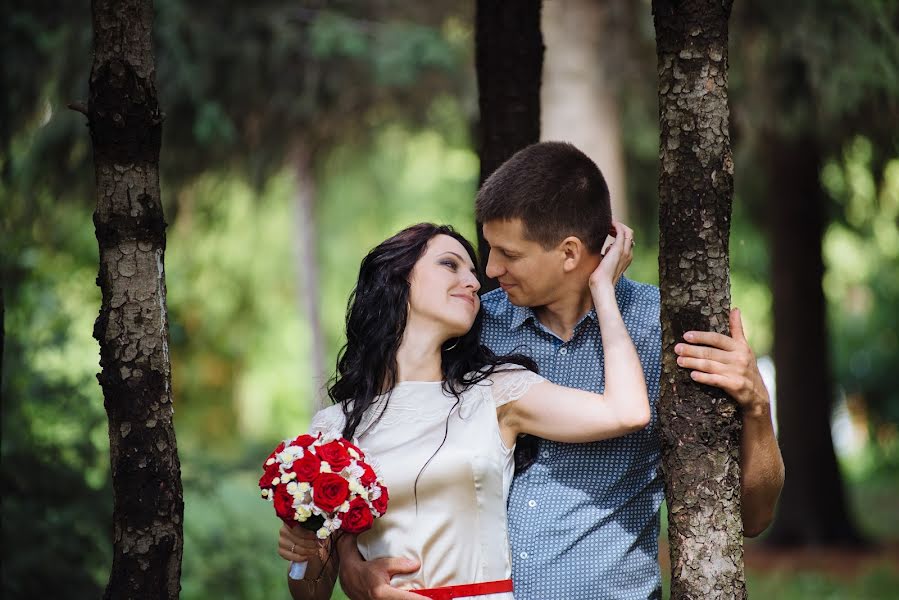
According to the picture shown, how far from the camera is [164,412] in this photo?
2.92 meters

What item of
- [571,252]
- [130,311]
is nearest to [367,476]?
[130,311]

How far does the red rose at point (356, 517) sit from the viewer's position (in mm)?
2760

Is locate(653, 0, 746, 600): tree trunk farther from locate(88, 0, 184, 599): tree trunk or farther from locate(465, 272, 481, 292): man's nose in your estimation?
locate(88, 0, 184, 599): tree trunk

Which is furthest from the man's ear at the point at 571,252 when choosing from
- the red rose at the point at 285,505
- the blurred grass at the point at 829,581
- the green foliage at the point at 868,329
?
the green foliage at the point at 868,329

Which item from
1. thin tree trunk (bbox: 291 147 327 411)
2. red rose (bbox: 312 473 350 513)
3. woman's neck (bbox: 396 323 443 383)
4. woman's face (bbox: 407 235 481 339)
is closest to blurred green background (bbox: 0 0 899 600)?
woman's neck (bbox: 396 323 443 383)

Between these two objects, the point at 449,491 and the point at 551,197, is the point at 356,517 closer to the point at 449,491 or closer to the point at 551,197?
the point at 449,491

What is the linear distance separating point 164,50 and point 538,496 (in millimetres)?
5566

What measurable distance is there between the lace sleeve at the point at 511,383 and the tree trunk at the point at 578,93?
4099 millimetres

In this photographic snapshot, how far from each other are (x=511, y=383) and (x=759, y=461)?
71 cm

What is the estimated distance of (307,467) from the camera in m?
2.80

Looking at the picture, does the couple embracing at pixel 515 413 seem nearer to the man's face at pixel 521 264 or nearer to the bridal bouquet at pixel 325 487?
the man's face at pixel 521 264

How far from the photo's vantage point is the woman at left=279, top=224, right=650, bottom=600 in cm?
296

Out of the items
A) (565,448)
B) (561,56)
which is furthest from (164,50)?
(565,448)

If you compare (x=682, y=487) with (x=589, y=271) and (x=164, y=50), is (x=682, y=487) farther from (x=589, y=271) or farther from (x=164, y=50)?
(x=164, y=50)
